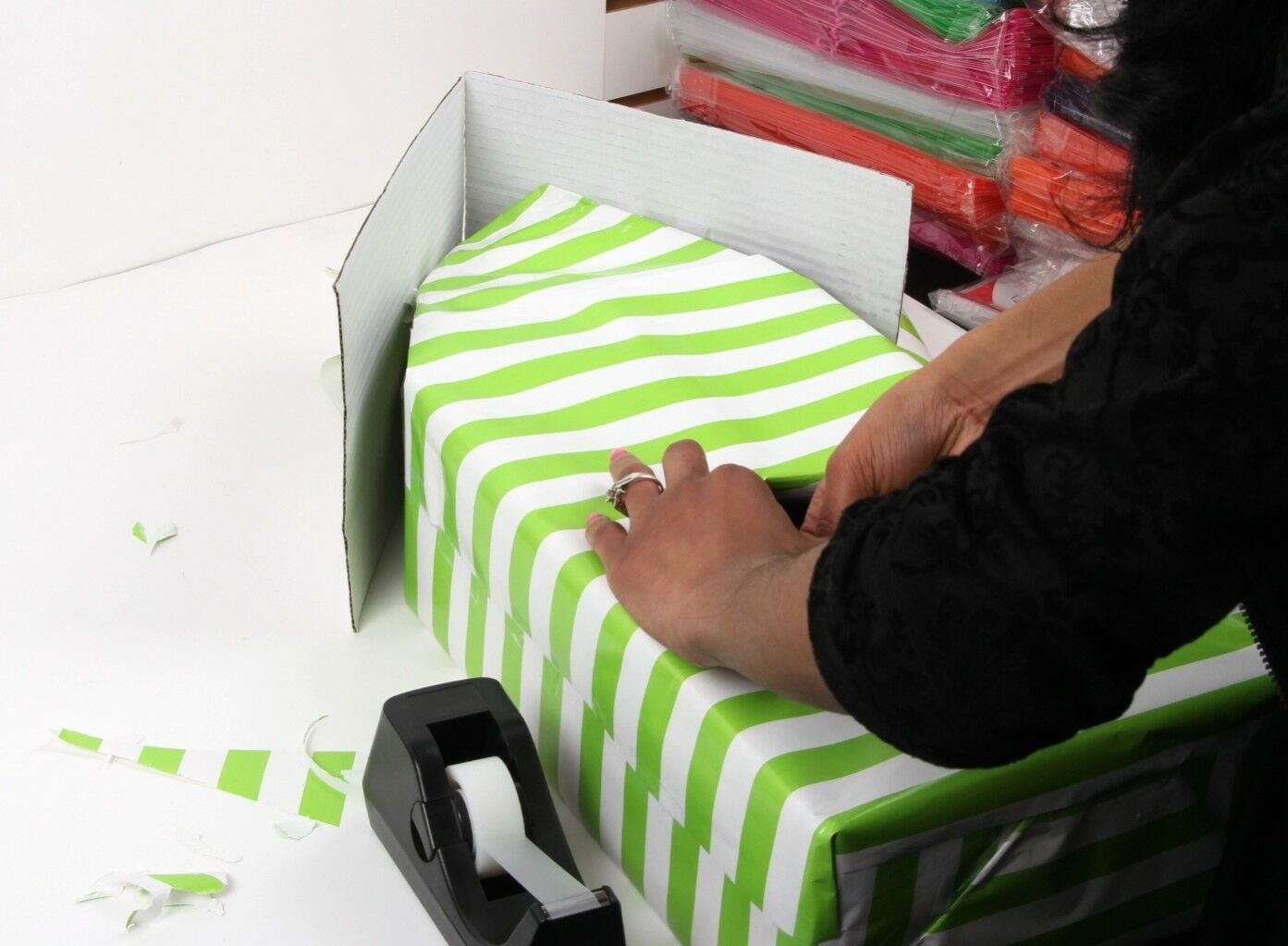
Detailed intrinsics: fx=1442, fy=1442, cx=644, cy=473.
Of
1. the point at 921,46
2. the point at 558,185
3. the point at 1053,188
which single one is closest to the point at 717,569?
the point at 558,185

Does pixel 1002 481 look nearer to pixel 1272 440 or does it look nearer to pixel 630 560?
pixel 1272 440

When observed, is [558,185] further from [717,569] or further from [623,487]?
[717,569]

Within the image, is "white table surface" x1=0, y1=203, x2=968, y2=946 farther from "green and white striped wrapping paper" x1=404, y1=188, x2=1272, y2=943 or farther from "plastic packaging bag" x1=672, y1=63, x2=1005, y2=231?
"plastic packaging bag" x1=672, y1=63, x2=1005, y2=231

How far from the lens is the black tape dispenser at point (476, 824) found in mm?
629

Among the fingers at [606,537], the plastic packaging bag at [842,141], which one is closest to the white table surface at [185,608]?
the fingers at [606,537]

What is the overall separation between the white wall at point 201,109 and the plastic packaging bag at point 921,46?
26 cm

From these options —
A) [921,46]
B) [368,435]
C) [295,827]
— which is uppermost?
[921,46]

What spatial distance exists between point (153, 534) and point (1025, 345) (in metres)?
0.56

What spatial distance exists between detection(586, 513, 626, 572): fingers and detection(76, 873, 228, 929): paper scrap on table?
9.6 inches

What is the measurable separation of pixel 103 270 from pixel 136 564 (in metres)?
0.45

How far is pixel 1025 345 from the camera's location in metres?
0.75

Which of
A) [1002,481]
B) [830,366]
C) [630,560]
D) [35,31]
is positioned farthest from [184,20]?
[1002,481]

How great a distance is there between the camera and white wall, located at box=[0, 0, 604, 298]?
1183mm

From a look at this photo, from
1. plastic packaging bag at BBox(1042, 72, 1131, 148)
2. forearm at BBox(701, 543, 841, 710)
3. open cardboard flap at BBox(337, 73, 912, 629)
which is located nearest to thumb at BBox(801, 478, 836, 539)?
forearm at BBox(701, 543, 841, 710)
